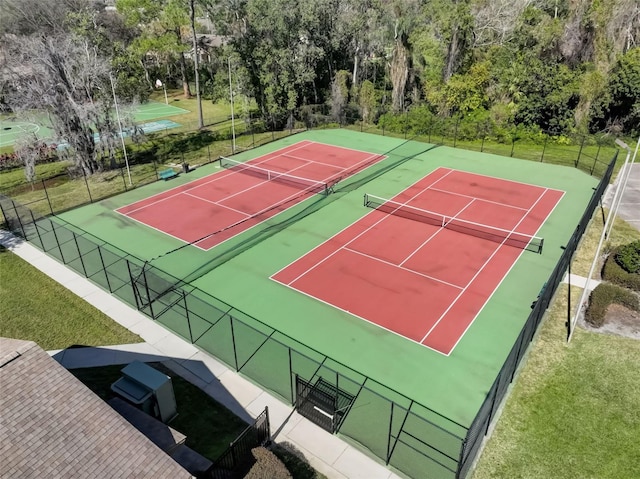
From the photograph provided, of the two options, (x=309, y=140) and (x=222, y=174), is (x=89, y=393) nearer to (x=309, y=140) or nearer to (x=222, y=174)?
(x=222, y=174)

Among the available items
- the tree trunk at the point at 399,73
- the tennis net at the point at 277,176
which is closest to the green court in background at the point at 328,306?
the tennis net at the point at 277,176

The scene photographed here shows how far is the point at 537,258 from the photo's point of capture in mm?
20344

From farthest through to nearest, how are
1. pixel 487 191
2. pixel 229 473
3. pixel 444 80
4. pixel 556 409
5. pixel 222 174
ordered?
1. pixel 444 80
2. pixel 222 174
3. pixel 487 191
4. pixel 556 409
5. pixel 229 473

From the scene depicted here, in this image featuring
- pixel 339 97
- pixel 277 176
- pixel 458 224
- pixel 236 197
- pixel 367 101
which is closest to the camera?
pixel 458 224

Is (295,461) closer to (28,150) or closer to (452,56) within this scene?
(28,150)

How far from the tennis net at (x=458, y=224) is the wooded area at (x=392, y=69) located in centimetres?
1812

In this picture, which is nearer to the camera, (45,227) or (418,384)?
(418,384)

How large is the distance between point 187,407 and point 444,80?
4009 cm

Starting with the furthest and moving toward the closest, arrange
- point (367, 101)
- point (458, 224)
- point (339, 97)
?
point (367, 101) → point (339, 97) → point (458, 224)

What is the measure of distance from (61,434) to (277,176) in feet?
75.6

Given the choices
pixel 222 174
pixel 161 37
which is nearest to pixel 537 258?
pixel 222 174

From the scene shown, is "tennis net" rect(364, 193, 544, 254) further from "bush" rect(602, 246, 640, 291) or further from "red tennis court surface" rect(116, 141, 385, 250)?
"red tennis court surface" rect(116, 141, 385, 250)

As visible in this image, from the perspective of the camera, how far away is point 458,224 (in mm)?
23469

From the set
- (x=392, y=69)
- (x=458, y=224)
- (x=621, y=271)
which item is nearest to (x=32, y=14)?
(x=392, y=69)
